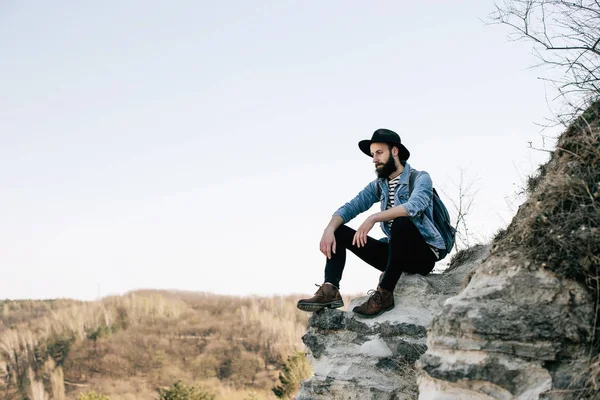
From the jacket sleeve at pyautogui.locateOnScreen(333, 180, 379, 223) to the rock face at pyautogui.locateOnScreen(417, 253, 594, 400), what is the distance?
2028 mm

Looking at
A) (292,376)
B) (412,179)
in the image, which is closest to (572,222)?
(412,179)

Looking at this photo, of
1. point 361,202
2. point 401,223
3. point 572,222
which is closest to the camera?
point 572,222

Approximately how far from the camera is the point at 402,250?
5281mm

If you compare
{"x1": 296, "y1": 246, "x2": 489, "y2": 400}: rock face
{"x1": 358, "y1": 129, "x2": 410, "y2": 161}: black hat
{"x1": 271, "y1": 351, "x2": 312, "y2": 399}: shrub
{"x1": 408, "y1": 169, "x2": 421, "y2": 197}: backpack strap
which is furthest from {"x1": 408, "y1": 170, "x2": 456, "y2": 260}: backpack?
{"x1": 271, "y1": 351, "x2": 312, "y2": 399}: shrub

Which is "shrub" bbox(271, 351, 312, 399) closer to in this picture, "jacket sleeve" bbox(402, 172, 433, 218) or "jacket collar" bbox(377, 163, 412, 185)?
"jacket collar" bbox(377, 163, 412, 185)

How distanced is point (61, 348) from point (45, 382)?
14.7 feet

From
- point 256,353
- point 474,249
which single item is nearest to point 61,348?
point 256,353

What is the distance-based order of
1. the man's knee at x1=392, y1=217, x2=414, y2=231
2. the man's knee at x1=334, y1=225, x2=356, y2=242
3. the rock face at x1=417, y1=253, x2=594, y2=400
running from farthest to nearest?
1. the man's knee at x1=334, y1=225, x2=356, y2=242
2. the man's knee at x1=392, y1=217, x2=414, y2=231
3. the rock face at x1=417, y1=253, x2=594, y2=400

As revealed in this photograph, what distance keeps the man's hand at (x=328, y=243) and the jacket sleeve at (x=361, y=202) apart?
314mm

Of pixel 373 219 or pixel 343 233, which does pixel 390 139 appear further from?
pixel 343 233

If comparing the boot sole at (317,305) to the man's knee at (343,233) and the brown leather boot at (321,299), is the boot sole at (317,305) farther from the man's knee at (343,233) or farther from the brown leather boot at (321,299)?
the man's knee at (343,233)

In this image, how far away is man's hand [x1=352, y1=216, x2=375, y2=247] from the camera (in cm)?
536

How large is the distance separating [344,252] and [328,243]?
198mm

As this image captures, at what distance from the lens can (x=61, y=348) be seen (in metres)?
49.8
